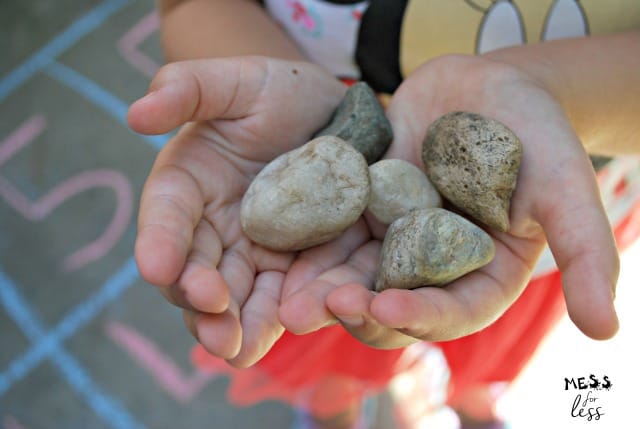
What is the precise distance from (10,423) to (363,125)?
1223mm

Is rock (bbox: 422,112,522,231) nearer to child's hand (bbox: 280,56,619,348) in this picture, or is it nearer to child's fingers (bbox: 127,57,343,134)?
child's hand (bbox: 280,56,619,348)

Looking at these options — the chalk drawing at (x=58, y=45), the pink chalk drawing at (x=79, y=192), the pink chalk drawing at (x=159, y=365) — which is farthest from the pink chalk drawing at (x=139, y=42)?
the pink chalk drawing at (x=159, y=365)

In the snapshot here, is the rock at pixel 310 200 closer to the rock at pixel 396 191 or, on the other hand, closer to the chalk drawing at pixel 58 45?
the rock at pixel 396 191

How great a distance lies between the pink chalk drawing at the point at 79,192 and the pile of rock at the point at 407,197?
3.58ft

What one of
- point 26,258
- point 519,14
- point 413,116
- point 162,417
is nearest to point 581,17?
point 519,14

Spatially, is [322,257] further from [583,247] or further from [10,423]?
[10,423]

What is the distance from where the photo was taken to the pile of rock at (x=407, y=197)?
2.35 ft

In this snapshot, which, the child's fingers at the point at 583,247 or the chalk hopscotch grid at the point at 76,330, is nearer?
the child's fingers at the point at 583,247

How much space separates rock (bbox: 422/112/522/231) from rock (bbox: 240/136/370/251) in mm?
117

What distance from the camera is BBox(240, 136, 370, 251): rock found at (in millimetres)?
771

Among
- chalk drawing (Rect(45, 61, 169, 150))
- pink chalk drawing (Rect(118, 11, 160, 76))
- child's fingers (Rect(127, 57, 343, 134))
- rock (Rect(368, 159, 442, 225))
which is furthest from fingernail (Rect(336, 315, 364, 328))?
pink chalk drawing (Rect(118, 11, 160, 76))

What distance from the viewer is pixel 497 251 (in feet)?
2.52

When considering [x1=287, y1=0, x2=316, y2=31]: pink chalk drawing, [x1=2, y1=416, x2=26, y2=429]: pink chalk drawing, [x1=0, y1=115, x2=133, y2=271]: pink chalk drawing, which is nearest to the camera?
[x1=287, y1=0, x2=316, y2=31]: pink chalk drawing

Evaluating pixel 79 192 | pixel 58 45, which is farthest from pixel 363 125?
pixel 58 45
